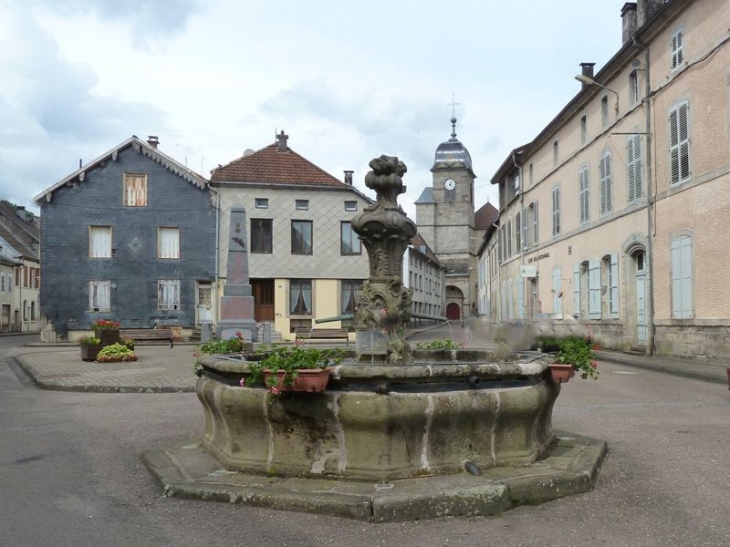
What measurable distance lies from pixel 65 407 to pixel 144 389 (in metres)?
2.00

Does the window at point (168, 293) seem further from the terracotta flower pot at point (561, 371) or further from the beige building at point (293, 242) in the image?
the terracotta flower pot at point (561, 371)

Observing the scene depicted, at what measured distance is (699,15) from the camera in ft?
54.9

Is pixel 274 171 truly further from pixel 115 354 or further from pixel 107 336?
pixel 115 354

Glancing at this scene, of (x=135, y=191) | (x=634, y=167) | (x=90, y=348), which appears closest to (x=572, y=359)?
(x=90, y=348)

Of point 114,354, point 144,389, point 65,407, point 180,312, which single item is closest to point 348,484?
point 65,407

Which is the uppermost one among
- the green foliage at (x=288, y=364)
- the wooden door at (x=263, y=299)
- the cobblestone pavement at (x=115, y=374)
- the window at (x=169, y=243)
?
the window at (x=169, y=243)

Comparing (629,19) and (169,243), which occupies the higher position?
(629,19)

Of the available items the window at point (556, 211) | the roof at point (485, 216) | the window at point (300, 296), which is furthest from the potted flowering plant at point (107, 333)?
the roof at point (485, 216)

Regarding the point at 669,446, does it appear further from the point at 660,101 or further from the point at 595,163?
the point at 595,163

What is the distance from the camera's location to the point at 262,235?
105 feet

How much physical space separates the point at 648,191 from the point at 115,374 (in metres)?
15.3

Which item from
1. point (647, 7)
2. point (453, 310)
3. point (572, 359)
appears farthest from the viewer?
point (453, 310)

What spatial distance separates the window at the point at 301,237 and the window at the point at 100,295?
893 cm

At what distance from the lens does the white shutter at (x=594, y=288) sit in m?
23.0
